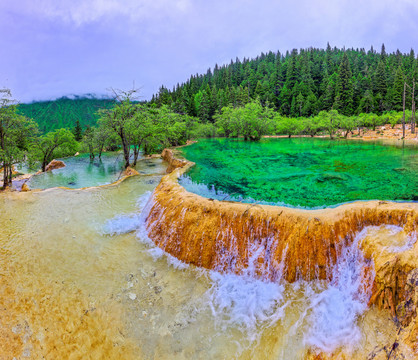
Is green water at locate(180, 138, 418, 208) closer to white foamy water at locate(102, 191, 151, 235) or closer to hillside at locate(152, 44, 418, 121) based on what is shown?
white foamy water at locate(102, 191, 151, 235)

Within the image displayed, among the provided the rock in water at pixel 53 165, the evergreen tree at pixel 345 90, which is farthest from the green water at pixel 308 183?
the evergreen tree at pixel 345 90

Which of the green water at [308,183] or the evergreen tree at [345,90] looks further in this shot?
the evergreen tree at [345,90]

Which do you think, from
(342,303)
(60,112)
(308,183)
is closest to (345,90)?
(308,183)

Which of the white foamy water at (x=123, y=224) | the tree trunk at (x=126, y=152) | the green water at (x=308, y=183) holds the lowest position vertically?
the white foamy water at (x=123, y=224)

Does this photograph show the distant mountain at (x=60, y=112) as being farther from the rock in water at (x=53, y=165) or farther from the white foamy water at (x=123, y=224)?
the white foamy water at (x=123, y=224)

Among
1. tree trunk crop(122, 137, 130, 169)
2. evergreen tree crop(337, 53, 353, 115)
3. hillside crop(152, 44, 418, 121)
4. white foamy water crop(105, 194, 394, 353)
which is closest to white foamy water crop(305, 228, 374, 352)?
white foamy water crop(105, 194, 394, 353)

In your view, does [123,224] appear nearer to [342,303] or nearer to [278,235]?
[278,235]

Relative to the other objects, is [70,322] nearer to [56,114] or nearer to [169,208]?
[169,208]
